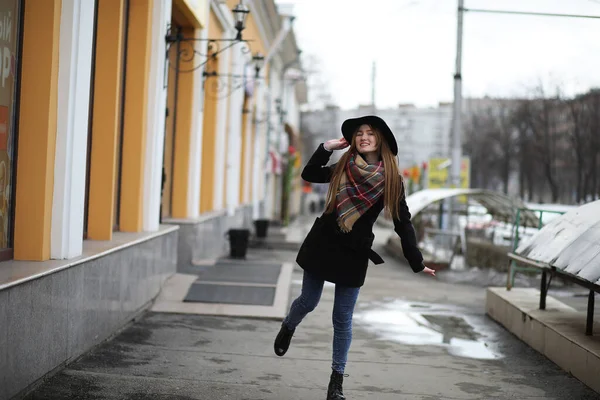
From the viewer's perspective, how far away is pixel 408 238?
5.40m

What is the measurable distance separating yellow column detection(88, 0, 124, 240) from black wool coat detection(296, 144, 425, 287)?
3.38 metres

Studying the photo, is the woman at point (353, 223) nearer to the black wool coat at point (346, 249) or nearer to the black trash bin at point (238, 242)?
the black wool coat at point (346, 249)

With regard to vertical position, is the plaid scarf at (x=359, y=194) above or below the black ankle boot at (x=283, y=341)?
above

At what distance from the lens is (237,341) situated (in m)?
7.91

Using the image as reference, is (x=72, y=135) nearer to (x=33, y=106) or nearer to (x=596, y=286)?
(x=33, y=106)

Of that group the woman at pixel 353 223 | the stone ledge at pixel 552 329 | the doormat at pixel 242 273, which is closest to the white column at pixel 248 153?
the doormat at pixel 242 273

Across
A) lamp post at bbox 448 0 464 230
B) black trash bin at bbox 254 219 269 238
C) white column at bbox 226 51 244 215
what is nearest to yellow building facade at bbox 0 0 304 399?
Result: white column at bbox 226 51 244 215

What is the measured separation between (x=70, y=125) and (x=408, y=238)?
8.67 feet

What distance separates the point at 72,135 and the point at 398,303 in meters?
6.42

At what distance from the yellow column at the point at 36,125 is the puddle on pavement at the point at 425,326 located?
3.77m

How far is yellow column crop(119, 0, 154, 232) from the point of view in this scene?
9.69 meters

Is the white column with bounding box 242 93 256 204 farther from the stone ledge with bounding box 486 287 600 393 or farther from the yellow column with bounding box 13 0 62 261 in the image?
the yellow column with bounding box 13 0 62 261

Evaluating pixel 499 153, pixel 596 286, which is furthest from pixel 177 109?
pixel 499 153

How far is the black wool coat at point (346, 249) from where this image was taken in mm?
5363
